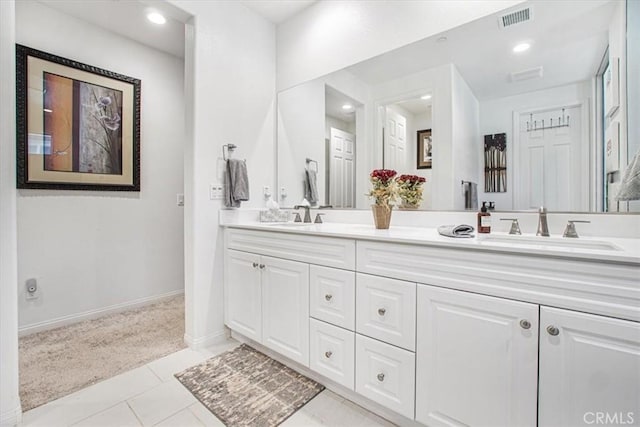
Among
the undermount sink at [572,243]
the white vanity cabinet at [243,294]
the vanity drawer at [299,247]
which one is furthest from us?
the white vanity cabinet at [243,294]

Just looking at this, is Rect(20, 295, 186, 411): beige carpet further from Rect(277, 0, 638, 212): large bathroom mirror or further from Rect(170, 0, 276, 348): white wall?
Rect(277, 0, 638, 212): large bathroom mirror

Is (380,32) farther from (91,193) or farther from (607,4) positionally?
(91,193)

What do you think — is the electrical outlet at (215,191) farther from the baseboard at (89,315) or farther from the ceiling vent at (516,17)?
the ceiling vent at (516,17)

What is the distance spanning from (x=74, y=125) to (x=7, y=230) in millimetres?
1526

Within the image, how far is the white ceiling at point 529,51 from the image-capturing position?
1390 mm

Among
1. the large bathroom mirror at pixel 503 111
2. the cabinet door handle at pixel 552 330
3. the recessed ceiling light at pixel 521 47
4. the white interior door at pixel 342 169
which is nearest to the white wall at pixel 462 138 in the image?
the large bathroom mirror at pixel 503 111

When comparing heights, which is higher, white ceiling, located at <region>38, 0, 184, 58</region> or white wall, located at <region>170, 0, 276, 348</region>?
white ceiling, located at <region>38, 0, 184, 58</region>

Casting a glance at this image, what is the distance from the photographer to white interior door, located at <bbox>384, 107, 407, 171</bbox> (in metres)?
1.96

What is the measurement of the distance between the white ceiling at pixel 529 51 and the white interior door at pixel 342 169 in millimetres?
633

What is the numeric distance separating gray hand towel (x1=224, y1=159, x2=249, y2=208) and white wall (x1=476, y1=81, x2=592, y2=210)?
5.28 feet

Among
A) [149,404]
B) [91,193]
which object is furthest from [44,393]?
[91,193]

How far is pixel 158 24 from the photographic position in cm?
257

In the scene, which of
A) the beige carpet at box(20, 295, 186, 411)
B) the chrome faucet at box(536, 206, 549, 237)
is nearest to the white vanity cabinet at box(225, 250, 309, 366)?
the beige carpet at box(20, 295, 186, 411)

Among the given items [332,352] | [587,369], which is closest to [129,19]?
[332,352]
